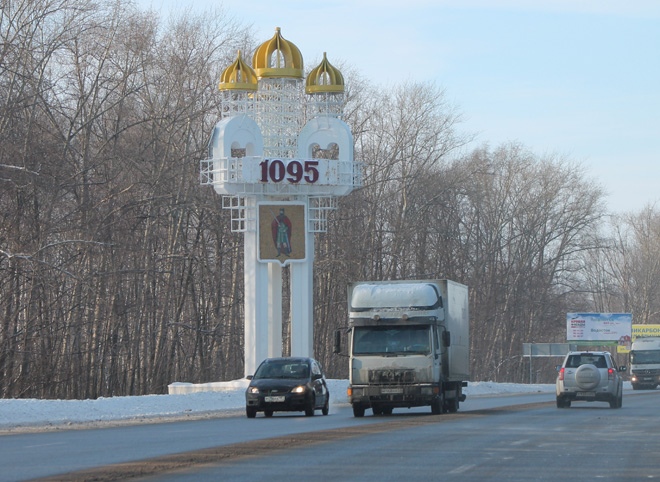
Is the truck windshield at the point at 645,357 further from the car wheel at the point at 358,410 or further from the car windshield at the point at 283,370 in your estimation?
the car wheel at the point at 358,410

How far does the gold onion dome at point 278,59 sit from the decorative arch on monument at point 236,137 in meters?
2.66

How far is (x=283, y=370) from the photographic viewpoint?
3188 centimetres

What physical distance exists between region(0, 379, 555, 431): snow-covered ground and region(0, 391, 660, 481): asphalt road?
13.5 ft

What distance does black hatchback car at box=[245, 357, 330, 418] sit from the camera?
101 feet

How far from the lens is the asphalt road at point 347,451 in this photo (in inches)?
571

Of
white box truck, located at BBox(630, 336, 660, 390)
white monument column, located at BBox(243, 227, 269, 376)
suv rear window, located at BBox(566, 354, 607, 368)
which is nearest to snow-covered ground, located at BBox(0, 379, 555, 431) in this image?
white monument column, located at BBox(243, 227, 269, 376)

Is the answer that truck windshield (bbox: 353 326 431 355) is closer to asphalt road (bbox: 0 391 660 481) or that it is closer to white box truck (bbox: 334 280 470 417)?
white box truck (bbox: 334 280 470 417)

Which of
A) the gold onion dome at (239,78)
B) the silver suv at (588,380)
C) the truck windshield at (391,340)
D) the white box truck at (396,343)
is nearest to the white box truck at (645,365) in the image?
the gold onion dome at (239,78)

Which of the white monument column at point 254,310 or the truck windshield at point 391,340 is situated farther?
the white monument column at point 254,310

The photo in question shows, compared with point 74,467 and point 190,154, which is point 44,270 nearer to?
point 190,154

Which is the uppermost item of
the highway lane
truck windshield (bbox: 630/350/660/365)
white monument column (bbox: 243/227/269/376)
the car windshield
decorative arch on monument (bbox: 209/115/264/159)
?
decorative arch on monument (bbox: 209/115/264/159)

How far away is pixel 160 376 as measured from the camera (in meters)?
63.2

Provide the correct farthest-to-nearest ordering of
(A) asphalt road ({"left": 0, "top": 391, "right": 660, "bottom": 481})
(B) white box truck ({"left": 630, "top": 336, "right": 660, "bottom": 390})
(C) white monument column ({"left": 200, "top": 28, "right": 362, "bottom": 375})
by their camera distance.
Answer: (B) white box truck ({"left": 630, "top": 336, "right": 660, "bottom": 390})
(C) white monument column ({"left": 200, "top": 28, "right": 362, "bottom": 375})
(A) asphalt road ({"left": 0, "top": 391, "right": 660, "bottom": 481})

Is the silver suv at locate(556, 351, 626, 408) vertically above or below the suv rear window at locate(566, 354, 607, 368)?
below
